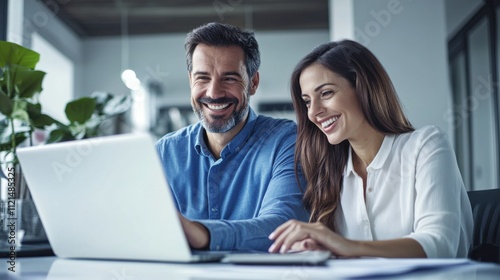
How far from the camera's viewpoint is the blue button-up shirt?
1583mm

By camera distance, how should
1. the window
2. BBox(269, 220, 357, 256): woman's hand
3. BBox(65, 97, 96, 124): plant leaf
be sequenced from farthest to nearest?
the window < BBox(65, 97, 96, 124): plant leaf < BBox(269, 220, 357, 256): woman's hand

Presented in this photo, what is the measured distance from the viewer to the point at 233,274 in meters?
0.80

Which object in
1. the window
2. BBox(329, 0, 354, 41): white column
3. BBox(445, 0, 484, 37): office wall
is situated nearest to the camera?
BBox(329, 0, 354, 41): white column

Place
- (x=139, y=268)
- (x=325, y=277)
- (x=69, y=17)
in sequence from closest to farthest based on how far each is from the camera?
1. (x=325, y=277)
2. (x=139, y=268)
3. (x=69, y=17)

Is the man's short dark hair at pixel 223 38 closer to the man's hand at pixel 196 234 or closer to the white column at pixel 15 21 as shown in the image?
the man's hand at pixel 196 234

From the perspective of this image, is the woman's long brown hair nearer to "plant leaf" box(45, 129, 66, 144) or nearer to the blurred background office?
"plant leaf" box(45, 129, 66, 144)

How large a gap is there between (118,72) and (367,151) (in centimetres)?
519

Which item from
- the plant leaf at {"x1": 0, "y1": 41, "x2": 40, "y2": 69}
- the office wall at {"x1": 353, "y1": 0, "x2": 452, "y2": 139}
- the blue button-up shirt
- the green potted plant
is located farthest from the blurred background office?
the plant leaf at {"x1": 0, "y1": 41, "x2": 40, "y2": 69}

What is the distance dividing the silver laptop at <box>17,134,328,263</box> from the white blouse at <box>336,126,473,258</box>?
0.52m

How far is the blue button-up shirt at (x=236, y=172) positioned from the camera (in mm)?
1583

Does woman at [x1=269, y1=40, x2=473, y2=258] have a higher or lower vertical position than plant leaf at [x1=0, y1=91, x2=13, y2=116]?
lower

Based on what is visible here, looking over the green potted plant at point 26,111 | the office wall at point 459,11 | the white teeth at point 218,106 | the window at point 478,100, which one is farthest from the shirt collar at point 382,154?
the office wall at point 459,11

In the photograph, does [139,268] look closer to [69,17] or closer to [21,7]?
[21,7]

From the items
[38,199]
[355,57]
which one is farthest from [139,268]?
[355,57]
